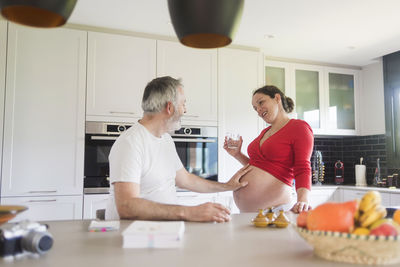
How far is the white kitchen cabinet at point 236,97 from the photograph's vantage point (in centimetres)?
358

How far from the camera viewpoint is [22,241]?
0.83 metres

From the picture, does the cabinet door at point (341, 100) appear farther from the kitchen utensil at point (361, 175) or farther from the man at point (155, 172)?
the man at point (155, 172)

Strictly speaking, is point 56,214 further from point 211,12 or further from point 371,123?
point 371,123

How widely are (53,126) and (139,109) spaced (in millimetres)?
747

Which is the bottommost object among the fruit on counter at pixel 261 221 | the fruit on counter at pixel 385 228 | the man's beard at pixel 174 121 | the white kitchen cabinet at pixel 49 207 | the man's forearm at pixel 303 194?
the white kitchen cabinet at pixel 49 207

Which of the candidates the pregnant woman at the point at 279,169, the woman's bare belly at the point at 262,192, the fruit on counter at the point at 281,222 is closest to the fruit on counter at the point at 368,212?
the fruit on counter at the point at 281,222

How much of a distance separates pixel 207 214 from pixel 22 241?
26.4 inches

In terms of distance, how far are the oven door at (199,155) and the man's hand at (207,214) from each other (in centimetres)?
206

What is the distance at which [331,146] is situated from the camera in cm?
485

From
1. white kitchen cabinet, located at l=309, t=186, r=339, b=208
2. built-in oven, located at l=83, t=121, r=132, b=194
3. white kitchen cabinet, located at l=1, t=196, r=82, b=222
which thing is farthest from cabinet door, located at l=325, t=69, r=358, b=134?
white kitchen cabinet, located at l=1, t=196, r=82, b=222

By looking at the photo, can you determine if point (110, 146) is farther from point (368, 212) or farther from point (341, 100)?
point (341, 100)

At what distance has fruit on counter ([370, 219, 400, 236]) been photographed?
0.76 m

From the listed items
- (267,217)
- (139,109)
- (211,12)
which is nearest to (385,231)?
(267,217)

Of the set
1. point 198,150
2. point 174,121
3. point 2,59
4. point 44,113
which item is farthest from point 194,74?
point 174,121
